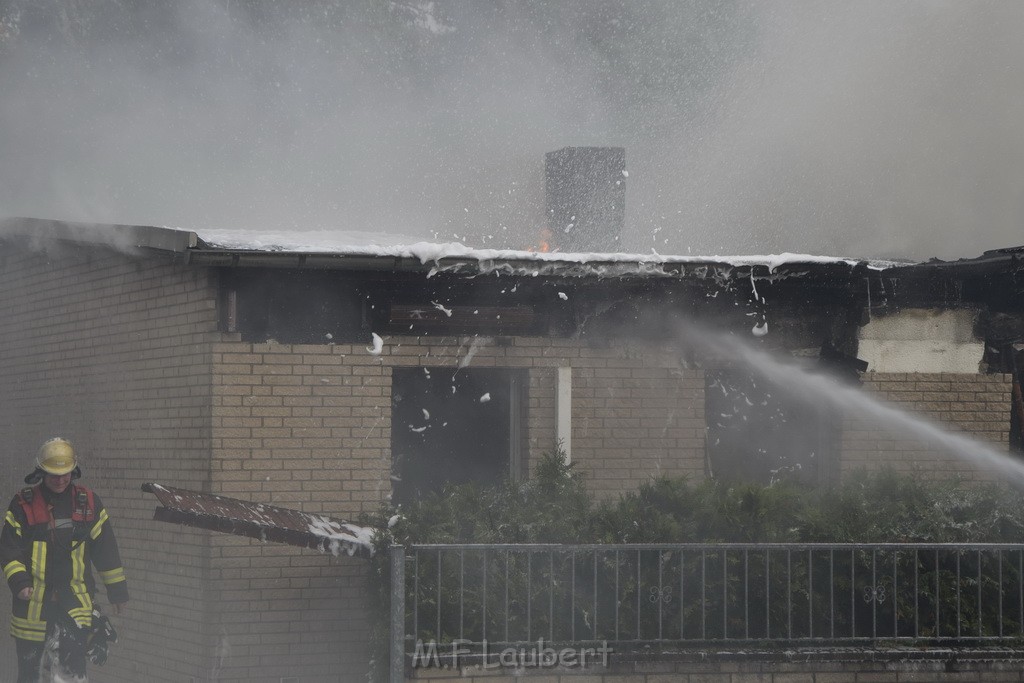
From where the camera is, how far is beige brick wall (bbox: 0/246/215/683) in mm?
9680

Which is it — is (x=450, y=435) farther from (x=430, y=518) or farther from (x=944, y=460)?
(x=944, y=460)

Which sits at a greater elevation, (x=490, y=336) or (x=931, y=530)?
(x=490, y=336)

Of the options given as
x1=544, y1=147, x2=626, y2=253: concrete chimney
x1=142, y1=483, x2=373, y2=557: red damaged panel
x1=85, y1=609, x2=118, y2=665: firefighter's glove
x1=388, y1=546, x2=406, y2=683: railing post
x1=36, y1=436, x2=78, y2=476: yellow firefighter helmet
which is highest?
x1=544, y1=147, x2=626, y2=253: concrete chimney

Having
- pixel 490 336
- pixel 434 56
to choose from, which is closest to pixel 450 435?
pixel 490 336

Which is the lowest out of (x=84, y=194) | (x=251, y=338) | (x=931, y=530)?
(x=931, y=530)

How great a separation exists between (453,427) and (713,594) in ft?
10.7

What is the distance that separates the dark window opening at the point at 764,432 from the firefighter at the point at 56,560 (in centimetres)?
501

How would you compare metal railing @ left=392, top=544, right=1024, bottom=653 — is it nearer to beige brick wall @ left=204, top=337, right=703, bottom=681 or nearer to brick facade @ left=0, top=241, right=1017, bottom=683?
brick facade @ left=0, top=241, right=1017, bottom=683

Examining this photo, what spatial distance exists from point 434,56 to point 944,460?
63.0 meters

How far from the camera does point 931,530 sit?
842cm

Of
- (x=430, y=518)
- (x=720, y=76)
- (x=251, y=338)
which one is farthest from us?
(x=720, y=76)

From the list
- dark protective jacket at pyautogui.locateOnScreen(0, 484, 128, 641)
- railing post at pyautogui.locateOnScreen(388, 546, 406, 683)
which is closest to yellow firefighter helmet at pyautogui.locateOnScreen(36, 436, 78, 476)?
dark protective jacket at pyautogui.locateOnScreen(0, 484, 128, 641)

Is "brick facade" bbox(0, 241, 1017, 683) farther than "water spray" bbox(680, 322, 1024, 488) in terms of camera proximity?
No

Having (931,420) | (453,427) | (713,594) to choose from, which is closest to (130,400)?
(453,427)
